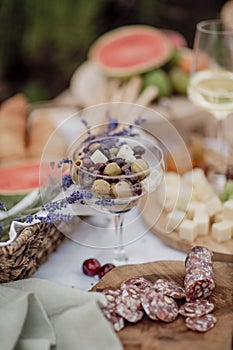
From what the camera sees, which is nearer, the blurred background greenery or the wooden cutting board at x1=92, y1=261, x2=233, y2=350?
the wooden cutting board at x1=92, y1=261, x2=233, y2=350

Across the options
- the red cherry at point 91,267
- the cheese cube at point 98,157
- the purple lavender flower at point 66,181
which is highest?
the cheese cube at point 98,157

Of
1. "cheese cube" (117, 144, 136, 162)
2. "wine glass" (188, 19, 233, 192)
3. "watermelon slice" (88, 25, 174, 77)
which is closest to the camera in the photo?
"cheese cube" (117, 144, 136, 162)

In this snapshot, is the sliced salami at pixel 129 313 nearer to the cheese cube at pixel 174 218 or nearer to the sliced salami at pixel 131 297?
the sliced salami at pixel 131 297

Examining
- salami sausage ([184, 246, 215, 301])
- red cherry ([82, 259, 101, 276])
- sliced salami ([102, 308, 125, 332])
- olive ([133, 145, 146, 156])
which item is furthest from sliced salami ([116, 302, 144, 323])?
olive ([133, 145, 146, 156])

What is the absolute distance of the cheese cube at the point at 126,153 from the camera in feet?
Result: 3.99

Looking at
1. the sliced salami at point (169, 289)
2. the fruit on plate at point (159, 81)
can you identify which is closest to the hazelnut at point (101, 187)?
the sliced salami at point (169, 289)

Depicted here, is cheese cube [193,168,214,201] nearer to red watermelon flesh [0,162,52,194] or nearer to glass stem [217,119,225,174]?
glass stem [217,119,225,174]

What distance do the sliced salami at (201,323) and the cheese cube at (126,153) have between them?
0.34 meters

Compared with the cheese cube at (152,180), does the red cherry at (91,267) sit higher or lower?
lower

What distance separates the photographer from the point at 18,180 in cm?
148

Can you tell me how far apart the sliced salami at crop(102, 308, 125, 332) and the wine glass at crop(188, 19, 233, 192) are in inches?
23.2

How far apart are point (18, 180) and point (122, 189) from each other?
398 mm

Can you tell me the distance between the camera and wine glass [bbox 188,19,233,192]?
157 cm

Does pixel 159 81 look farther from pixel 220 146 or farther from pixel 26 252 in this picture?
pixel 26 252
